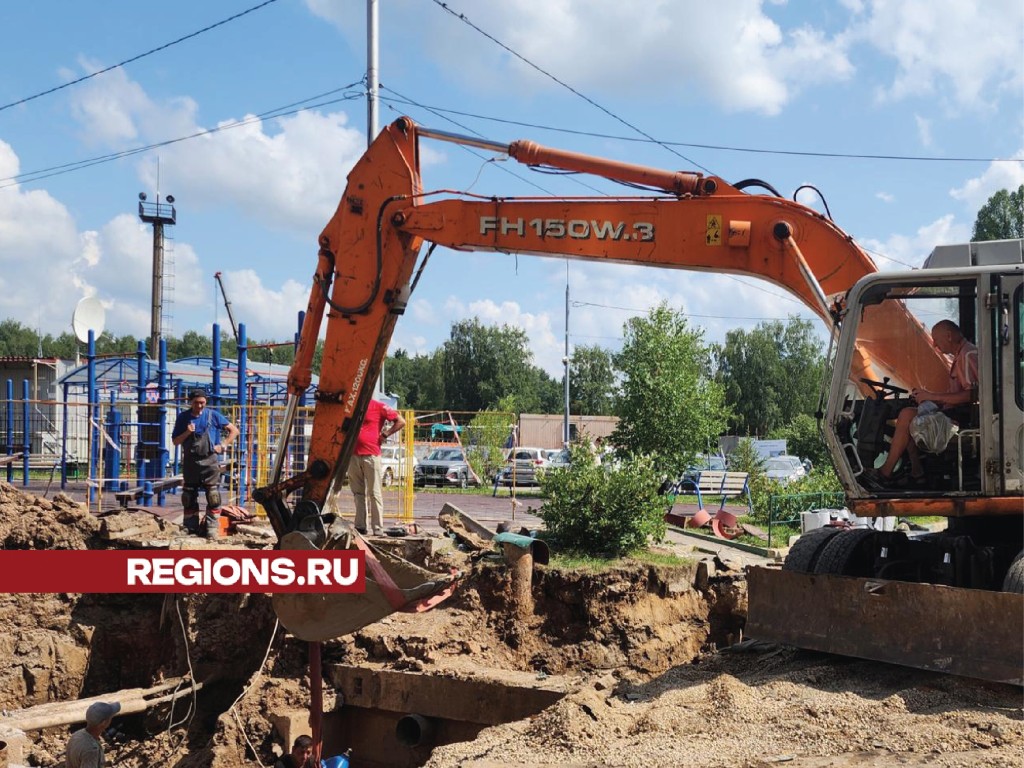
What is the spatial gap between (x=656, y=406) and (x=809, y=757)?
17200mm

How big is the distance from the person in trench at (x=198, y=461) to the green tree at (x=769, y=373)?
54.8m

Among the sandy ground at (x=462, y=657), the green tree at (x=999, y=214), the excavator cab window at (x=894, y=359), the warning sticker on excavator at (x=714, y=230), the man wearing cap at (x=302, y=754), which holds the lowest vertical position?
the man wearing cap at (x=302, y=754)

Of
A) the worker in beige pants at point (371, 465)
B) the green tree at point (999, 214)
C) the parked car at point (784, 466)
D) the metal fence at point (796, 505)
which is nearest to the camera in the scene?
the worker in beige pants at point (371, 465)

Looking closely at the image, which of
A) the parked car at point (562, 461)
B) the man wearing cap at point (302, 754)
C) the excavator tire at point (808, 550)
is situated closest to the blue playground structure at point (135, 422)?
the parked car at point (562, 461)

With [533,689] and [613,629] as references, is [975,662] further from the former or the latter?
[613,629]

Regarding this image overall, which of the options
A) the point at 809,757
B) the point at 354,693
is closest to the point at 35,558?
the point at 354,693

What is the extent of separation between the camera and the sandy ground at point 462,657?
6738 millimetres

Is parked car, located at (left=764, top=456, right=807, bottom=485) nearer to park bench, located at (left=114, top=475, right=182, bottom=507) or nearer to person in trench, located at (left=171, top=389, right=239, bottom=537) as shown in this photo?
park bench, located at (left=114, top=475, right=182, bottom=507)

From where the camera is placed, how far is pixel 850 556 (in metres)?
7.71

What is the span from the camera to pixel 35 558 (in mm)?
10359

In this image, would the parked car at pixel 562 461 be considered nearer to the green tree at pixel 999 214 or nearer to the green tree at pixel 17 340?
the green tree at pixel 999 214

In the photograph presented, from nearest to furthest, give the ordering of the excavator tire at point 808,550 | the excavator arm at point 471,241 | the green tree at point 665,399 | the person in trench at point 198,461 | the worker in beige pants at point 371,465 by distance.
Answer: the excavator arm at point 471,241 → the excavator tire at point 808,550 → the worker in beige pants at point 371,465 → the person in trench at point 198,461 → the green tree at point 665,399

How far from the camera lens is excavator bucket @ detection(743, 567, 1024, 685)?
628 cm

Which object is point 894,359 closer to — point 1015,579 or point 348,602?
point 1015,579
